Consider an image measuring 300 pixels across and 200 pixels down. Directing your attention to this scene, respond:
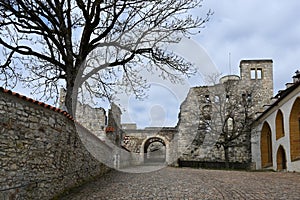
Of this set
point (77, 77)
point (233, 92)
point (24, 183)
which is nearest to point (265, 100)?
point (233, 92)

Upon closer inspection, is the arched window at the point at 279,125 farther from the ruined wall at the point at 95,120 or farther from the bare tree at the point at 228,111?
the ruined wall at the point at 95,120

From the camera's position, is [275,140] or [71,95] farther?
[275,140]

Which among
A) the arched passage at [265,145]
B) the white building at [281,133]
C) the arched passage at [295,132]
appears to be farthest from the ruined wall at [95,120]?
the arched passage at [265,145]

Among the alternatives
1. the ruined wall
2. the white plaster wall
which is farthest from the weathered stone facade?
the ruined wall

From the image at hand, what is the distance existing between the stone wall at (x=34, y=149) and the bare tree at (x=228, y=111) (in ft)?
52.5

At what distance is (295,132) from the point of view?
1449 cm

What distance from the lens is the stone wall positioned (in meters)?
4.95

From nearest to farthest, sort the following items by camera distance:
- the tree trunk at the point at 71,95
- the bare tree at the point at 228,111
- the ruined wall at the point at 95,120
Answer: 1. the tree trunk at the point at 71,95
2. the ruined wall at the point at 95,120
3. the bare tree at the point at 228,111

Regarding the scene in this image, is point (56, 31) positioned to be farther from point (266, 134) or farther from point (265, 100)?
A: point (265, 100)

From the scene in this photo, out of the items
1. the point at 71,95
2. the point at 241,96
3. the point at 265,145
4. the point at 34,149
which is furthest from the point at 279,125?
the point at 34,149

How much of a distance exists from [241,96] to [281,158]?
806 cm

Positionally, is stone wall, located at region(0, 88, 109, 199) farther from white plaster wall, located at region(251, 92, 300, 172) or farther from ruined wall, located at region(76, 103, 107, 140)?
ruined wall, located at region(76, 103, 107, 140)

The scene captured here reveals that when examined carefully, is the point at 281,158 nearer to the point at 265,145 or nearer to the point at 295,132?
the point at 295,132

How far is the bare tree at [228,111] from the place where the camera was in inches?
897
